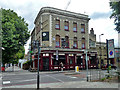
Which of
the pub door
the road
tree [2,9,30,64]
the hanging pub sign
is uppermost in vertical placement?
tree [2,9,30,64]

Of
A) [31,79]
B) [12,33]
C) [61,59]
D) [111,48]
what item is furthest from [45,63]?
[111,48]

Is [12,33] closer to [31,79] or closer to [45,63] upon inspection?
[45,63]

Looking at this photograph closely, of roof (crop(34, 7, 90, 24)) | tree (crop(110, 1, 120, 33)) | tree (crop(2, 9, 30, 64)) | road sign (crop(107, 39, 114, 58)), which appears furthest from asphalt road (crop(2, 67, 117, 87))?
roof (crop(34, 7, 90, 24))

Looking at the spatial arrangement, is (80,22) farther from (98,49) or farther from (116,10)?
(116,10)

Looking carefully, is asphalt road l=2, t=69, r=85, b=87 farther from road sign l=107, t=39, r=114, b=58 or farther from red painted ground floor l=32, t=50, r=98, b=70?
red painted ground floor l=32, t=50, r=98, b=70

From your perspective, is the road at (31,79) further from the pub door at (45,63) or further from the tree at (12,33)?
the pub door at (45,63)

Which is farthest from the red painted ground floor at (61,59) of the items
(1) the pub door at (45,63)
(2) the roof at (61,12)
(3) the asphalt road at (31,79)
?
(3) the asphalt road at (31,79)

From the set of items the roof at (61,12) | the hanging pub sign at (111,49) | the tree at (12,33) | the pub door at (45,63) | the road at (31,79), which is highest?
the roof at (61,12)

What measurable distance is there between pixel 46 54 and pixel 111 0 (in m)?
17.7

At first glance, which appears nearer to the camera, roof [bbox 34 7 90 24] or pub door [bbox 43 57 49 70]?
pub door [bbox 43 57 49 70]

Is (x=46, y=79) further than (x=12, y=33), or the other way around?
(x=12, y=33)

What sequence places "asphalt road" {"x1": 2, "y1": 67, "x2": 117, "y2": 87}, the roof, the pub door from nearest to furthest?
1. "asphalt road" {"x1": 2, "y1": 67, "x2": 117, "y2": 87}
2. the pub door
3. the roof

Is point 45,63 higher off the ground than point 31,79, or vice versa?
point 45,63

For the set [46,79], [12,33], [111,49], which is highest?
[12,33]
